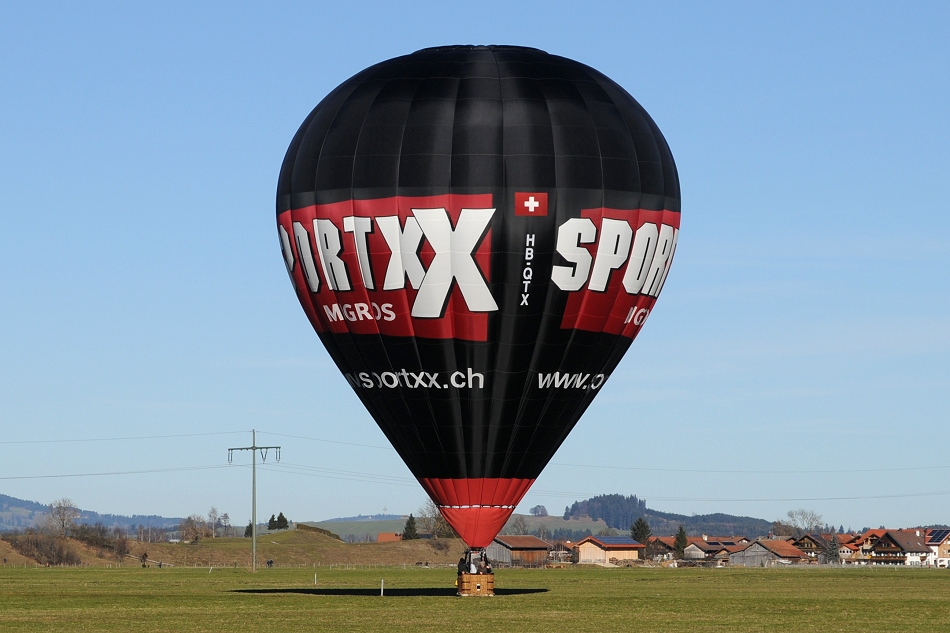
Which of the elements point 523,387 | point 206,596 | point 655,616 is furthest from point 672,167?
point 206,596

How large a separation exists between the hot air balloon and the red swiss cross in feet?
0.20

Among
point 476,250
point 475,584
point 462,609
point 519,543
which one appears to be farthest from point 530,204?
point 519,543

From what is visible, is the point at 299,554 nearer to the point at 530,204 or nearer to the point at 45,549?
the point at 45,549

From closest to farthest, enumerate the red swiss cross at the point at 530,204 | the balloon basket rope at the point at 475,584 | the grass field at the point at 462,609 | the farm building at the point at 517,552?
1. the grass field at the point at 462,609
2. the red swiss cross at the point at 530,204
3. the balloon basket rope at the point at 475,584
4. the farm building at the point at 517,552

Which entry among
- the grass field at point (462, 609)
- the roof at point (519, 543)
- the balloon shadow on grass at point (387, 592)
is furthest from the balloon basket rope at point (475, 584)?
the roof at point (519, 543)

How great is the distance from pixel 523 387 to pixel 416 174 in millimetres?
8287

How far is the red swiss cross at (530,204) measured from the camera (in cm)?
4941

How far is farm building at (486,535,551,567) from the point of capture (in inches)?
6757

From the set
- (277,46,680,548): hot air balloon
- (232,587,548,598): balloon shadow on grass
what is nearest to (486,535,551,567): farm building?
(232,587,548,598): balloon shadow on grass

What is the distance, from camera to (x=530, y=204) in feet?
162

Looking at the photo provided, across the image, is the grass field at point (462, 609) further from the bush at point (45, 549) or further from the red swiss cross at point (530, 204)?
the bush at point (45, 549)

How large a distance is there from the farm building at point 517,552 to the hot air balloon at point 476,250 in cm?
11846

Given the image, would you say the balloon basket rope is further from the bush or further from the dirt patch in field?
the bush

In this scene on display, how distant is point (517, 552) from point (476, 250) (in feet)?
424
